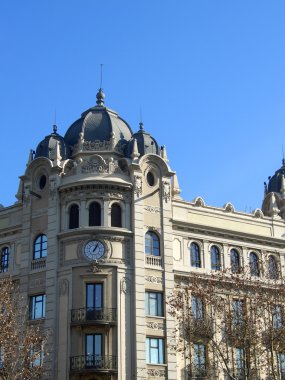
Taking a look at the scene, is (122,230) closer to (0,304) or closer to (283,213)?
(0,304)

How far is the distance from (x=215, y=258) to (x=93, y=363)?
1156cm

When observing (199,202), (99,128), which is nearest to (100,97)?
(99,128)

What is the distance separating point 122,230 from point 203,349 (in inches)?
337

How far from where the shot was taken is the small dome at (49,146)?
48.0m

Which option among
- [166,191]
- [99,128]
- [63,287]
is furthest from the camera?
[99,128]

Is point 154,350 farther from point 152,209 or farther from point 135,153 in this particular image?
point 135,153

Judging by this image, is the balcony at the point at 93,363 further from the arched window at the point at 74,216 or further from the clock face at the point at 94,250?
the arched window at the point at 74,216

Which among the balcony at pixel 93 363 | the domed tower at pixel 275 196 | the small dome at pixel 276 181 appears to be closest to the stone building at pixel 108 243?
the balcony at pixel 93 363

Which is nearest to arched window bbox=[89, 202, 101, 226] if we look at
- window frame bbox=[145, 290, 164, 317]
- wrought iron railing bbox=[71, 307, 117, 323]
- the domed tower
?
window frame bbox=[145, 290, 164, 317]

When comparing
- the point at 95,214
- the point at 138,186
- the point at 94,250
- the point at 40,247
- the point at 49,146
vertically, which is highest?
the point at 49,146

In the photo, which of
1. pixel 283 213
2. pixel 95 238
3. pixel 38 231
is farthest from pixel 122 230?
pixel 283 213

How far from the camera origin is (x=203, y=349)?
45.1 m

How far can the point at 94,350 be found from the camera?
42.5 m

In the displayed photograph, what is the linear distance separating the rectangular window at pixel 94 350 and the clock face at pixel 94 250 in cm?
454
